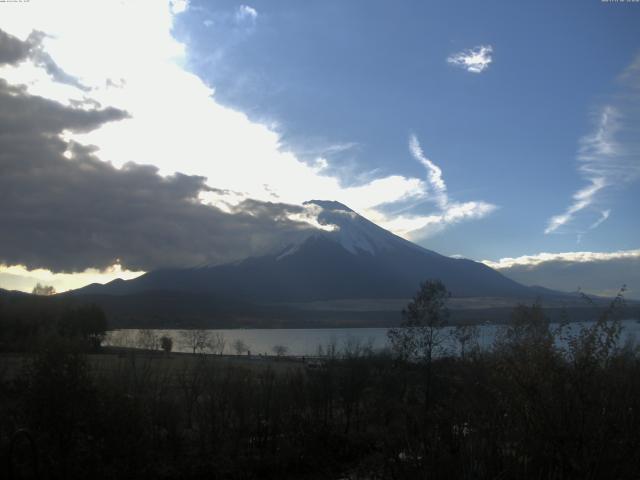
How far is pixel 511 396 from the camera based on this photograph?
32.9 feet

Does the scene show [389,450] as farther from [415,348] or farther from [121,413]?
[415,348]

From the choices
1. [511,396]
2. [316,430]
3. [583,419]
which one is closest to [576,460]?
[583,419]

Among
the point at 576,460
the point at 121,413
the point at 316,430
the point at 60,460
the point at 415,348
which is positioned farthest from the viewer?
the point at 415,348

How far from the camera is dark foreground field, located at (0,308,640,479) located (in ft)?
29.6

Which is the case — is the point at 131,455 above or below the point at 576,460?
below

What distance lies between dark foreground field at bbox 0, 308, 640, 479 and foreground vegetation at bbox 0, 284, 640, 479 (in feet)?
0.11

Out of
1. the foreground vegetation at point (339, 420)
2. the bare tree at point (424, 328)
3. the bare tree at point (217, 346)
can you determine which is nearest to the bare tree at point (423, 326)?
the bare tree at point (424, 328)

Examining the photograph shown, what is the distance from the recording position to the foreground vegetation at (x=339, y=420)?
9023 millimetres

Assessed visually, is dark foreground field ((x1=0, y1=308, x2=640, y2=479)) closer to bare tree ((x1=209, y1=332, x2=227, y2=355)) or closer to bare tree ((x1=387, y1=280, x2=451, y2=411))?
bare tree ((x1=387, y1=280, x2=451, y2=411))

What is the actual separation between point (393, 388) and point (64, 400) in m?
21.3

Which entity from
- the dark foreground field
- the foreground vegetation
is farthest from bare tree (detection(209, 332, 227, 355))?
the dark foreground field

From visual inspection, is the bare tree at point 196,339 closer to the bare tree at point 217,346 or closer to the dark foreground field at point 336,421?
the bare tree at point 217,346

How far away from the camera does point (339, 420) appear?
2730cm

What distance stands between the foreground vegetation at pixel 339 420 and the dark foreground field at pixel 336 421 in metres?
0.03
